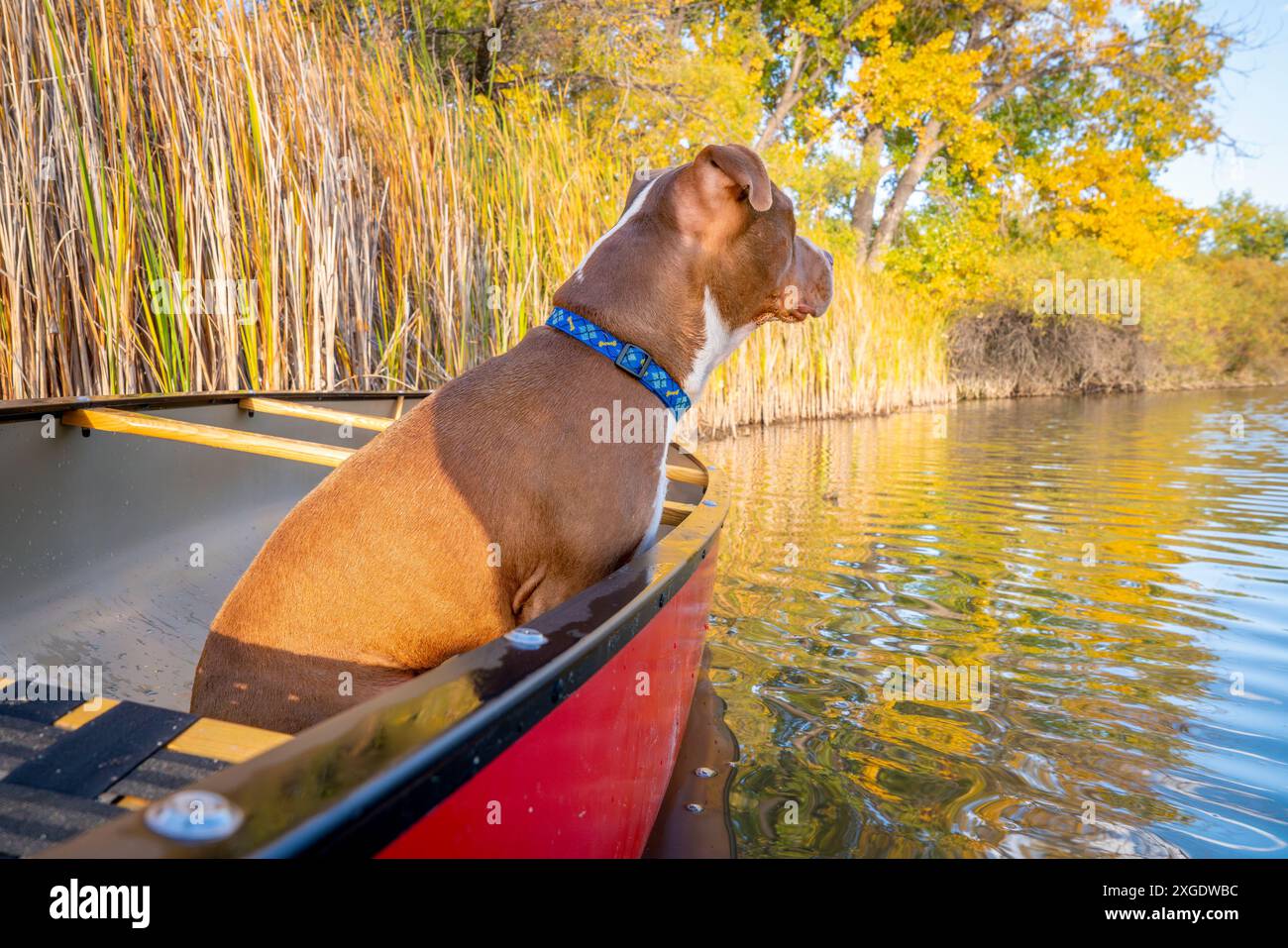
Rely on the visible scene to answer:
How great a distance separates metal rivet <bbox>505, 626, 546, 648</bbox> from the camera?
116 centimetres

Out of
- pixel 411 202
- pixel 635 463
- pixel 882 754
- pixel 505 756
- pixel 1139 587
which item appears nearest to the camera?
pixel 505 756

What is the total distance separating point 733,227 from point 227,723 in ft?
5.62

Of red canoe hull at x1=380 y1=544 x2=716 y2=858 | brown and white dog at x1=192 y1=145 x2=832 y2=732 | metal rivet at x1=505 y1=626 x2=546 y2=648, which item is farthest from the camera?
brown and white dog at x1=192 y1=145 x2=832 y2=732

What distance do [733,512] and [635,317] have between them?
4.42 meters

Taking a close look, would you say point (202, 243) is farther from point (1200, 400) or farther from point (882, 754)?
point (1200, 400)

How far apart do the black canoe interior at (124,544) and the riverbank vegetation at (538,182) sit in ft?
2.71

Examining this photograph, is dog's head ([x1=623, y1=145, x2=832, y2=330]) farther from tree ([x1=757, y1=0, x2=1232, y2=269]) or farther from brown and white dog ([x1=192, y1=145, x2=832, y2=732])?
tree ([x1=757, y1=0, x2=1232, y2=269])

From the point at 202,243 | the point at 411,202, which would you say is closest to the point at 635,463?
the point at 202,243

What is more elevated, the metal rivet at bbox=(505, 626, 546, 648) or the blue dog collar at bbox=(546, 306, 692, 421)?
the blue dog collar at bbox=(546, 306, 692, 421)

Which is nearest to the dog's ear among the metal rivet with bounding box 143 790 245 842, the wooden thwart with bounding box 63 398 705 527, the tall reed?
the wooden thwart with bounding box 63 398 705 527

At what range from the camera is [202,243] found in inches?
155

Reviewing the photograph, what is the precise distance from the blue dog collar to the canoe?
0.36 m

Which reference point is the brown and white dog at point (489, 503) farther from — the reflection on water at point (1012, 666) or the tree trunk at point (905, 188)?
the tree trunk at point (905, 188)

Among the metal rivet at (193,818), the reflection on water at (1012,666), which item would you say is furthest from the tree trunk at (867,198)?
the metal rivet at (193,818)
